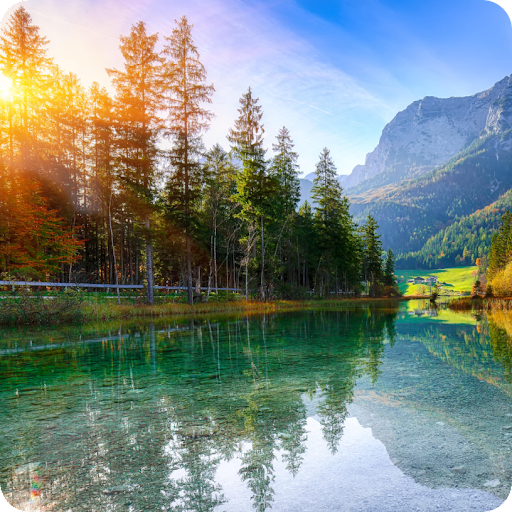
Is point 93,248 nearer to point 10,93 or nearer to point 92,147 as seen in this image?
point 92,147

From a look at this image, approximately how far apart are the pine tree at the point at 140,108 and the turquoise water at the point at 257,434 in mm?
16852

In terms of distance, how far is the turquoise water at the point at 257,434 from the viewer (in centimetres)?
269

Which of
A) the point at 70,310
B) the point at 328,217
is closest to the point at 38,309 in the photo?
the point at 70,310

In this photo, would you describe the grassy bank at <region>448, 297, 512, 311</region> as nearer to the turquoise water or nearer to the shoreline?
the shoreline

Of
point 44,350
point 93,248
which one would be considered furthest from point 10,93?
point 44,350

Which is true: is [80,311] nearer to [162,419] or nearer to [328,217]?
[162,419]

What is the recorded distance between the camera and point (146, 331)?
14.1 meters

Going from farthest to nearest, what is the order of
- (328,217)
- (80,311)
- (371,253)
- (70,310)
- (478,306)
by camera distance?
A: (371,253) < (328,217) < (478,306) < (80,311) < (70,310)

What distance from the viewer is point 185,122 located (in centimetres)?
2566

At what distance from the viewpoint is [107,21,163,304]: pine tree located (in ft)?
76.0

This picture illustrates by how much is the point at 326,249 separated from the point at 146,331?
35.8m

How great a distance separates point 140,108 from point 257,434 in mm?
24345

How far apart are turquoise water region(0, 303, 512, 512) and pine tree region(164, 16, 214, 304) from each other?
18.6 metres

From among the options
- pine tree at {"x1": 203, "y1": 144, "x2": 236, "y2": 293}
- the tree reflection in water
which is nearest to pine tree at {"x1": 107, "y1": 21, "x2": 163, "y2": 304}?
pine tree at {"x1": 203, "y1": 144, "x2": 236, "y2": 293}
